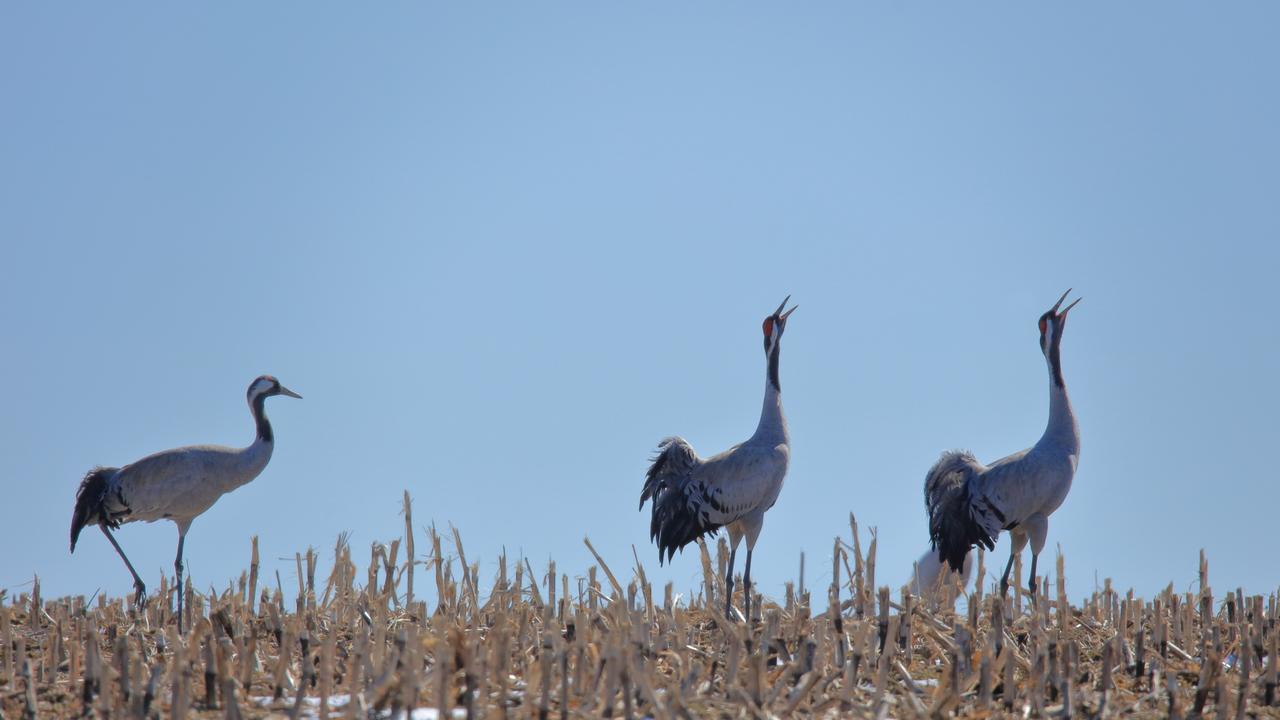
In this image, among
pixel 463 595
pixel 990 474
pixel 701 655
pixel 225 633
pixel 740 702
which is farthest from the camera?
pixel 990 474

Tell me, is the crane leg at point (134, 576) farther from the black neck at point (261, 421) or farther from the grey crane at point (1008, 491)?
the grey crane at point (1008, 491)

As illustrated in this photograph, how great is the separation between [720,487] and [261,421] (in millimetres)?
4444

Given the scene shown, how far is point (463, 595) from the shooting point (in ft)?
26.7

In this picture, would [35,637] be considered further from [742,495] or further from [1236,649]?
[1236,649]

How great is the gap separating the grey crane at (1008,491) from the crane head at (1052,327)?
17 centimetres

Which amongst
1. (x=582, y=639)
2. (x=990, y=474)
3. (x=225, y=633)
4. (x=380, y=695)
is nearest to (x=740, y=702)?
(x=582, y=639)

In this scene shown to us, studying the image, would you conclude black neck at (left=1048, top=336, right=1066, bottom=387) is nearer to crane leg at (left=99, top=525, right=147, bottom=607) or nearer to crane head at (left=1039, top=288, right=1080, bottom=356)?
crane head at (left=1039, top=288, right=1080, bottom=356)

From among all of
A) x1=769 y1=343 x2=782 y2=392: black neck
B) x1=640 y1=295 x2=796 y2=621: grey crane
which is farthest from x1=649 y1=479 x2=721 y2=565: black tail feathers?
x1=769 y1=343 x2=782 y2=392: black neck

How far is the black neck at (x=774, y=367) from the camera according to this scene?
10211 mm

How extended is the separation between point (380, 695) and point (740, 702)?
1338 mm

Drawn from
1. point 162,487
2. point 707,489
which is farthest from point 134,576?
point 707,489

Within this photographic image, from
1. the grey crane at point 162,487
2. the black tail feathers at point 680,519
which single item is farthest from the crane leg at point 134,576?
the black tail feathers at point 680,519

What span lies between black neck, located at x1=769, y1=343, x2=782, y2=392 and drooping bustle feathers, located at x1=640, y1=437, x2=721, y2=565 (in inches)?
33.1

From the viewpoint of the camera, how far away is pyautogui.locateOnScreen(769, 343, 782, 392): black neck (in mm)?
10211
